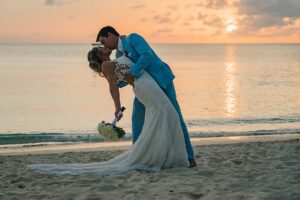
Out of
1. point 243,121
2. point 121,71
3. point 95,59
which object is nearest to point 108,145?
point 121,71

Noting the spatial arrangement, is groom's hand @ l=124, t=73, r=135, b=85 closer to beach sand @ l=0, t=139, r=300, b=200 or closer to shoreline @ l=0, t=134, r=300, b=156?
beach sand @ l=0, t=139, r=300, b=200

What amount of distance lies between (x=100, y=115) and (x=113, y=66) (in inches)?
587

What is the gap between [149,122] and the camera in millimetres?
6406

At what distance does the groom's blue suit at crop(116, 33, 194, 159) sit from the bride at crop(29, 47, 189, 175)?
3.7 inches

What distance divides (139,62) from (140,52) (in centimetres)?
13

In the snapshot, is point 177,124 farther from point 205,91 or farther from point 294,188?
point 205,91

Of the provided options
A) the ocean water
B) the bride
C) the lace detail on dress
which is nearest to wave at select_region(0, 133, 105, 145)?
the ocean water

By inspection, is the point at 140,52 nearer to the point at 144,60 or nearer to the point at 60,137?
the point at 144,60

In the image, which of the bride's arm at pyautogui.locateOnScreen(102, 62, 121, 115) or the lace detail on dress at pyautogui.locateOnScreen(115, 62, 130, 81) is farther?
the lace detail on dress at pyautogui.locateOnScreen(115, 62, 130, 81)

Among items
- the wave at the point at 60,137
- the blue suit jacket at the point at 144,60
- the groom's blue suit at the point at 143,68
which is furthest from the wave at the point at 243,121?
the blue suit jacket at the point at 144,60

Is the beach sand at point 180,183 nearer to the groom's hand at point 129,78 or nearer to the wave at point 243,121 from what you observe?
the groom's hand at point 129,78

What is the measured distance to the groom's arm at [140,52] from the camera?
617 cm

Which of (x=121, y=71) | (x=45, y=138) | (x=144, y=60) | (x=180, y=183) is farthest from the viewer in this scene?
(x=45, y=138)

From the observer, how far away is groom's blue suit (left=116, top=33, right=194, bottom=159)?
6188 mm
